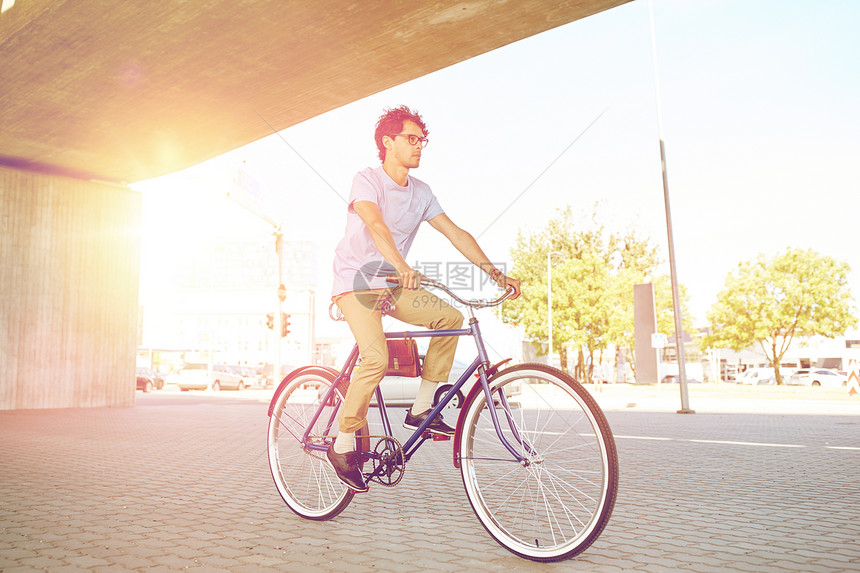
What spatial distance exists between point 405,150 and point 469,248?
64 centimetres

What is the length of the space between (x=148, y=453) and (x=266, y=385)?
4118 centimetres

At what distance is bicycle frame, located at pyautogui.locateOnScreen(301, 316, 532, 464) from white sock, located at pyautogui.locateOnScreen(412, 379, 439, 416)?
0.08 meters

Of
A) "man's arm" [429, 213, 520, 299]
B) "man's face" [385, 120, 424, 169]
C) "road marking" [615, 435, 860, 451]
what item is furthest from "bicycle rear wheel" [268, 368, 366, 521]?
"road marking" [615, 435, 860, 451]

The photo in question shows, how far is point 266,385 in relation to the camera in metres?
47.3

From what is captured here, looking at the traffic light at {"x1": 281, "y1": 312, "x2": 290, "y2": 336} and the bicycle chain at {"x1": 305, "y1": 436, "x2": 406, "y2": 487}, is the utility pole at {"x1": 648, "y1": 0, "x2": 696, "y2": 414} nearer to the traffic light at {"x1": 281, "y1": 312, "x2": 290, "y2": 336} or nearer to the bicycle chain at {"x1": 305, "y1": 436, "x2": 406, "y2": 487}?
the bicycle chain at {"x1": 305, "y1": 436, "x2": 406, "y2": 487}

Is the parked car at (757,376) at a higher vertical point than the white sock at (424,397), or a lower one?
lower

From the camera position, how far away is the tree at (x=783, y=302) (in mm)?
38219

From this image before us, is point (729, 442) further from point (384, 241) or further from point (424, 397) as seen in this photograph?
point (384, 241)

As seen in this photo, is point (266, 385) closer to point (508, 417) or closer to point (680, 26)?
point (680, 26)

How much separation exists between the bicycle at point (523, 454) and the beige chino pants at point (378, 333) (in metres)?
0.08

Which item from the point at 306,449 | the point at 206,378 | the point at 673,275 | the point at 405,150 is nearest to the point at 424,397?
the point at 306,449

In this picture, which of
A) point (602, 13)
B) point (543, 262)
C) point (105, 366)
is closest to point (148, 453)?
point (602, 13)

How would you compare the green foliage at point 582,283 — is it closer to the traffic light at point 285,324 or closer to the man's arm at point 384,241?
the traffic light at point 285,324

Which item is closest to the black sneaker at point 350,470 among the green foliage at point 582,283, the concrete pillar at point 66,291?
the concrete pillar at point 66,291
